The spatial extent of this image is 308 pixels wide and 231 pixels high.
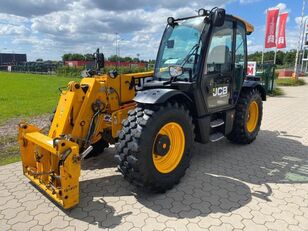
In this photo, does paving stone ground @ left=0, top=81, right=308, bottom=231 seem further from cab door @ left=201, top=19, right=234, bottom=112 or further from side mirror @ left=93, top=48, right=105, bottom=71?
side mirror @ left=93, top=48, right=105, bottom=71

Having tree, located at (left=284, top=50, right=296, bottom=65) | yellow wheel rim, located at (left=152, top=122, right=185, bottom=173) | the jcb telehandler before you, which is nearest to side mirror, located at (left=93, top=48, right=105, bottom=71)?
the jcb telehandler

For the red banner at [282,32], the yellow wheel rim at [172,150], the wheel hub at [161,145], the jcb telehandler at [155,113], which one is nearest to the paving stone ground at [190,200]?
the jcb telehandler at [155,113]

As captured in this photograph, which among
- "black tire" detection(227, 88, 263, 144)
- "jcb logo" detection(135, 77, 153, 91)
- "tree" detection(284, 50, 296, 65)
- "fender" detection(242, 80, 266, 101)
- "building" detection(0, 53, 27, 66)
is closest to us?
"jcb logo" detection(135, 77, 153, 91)

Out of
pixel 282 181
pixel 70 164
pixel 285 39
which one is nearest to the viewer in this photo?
pixel 70 164

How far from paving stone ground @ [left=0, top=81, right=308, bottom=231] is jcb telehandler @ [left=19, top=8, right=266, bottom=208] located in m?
0.26

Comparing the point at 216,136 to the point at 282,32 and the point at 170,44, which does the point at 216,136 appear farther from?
the point at 282,32

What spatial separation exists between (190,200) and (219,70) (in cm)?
244

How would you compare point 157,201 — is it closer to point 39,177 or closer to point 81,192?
point 81,192

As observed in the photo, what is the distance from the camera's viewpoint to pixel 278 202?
3.91 metres

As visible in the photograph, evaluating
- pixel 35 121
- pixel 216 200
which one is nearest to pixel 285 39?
pixel 35 121

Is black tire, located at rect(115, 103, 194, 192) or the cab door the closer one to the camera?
black tire, located at rect(115, 103, 194, 192)

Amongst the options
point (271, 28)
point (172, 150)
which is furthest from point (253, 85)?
point (271, 28)

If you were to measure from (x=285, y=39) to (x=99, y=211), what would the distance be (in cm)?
2237

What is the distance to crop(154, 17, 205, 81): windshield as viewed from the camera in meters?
4.71
